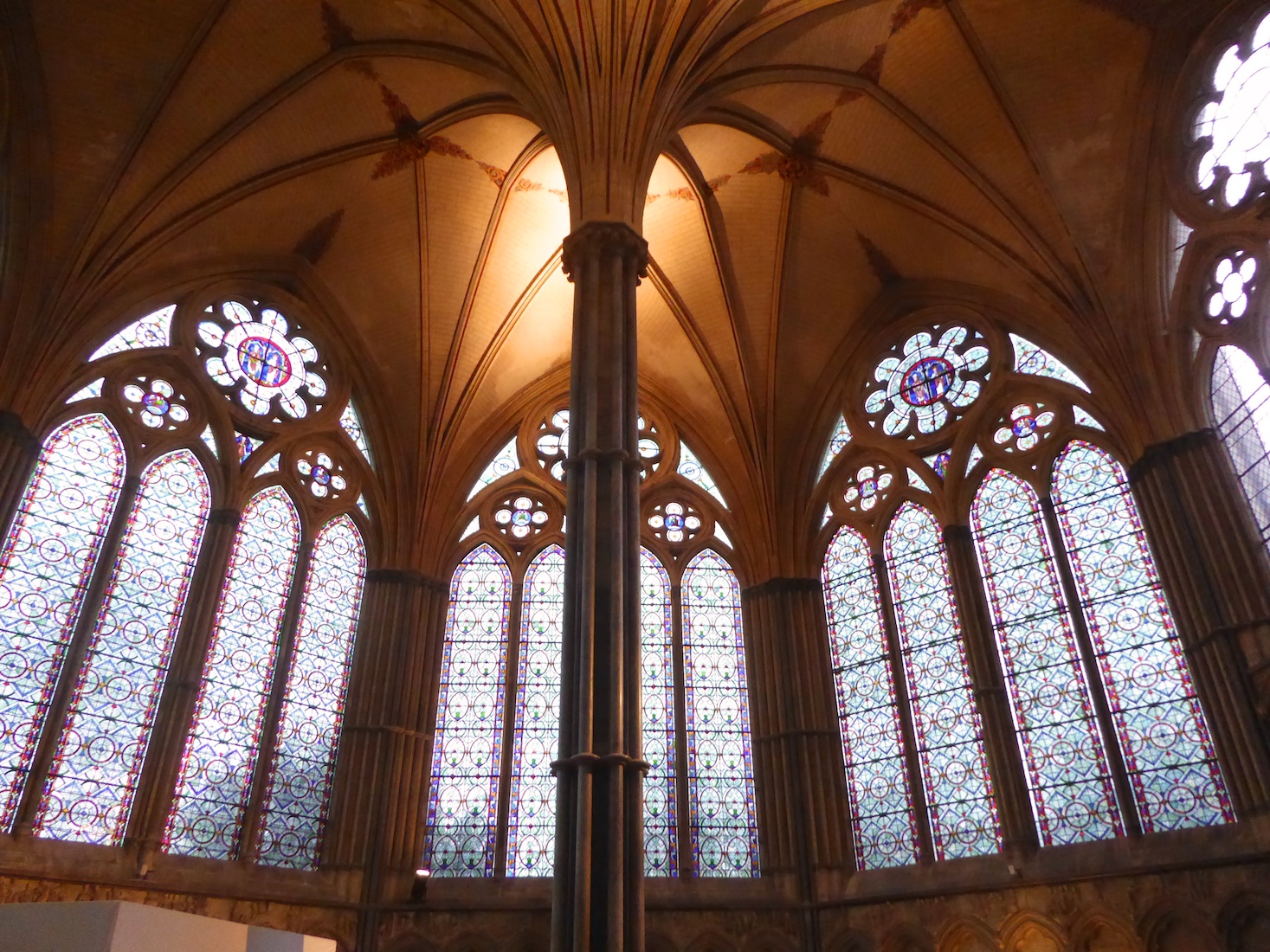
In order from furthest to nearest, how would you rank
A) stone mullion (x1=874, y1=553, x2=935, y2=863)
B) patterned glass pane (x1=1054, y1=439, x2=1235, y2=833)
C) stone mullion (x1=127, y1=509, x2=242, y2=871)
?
1. stone mullion (x1=874, y1=553, x2=935, y2=863)
2. stone mullion (x1=127, y1=509, x2=242, y2=871)
3. patterned glass pane (x1=1054, y1=439, x2=1235, y2=833)

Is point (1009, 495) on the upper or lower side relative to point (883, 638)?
upper

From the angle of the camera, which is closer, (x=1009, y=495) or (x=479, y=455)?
(x=1009, y=495)

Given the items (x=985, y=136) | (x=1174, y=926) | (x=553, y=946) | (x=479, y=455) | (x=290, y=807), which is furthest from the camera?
(x=479, y=455)

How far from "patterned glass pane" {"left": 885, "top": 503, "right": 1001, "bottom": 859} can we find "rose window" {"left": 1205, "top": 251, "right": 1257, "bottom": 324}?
435 cm

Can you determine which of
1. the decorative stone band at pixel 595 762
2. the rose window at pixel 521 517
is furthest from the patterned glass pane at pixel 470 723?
the decorative stone band at pixel 595 762

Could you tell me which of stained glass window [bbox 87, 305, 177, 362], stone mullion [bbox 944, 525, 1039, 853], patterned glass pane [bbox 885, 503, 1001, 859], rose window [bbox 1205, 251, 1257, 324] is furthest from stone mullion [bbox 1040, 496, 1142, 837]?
stained glass window [bbox 87, 305, 177, 362]

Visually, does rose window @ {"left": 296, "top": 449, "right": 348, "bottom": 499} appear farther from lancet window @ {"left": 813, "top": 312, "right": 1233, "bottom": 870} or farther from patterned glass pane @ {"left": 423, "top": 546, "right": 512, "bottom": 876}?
lancet window @ {"left": 813, "top": 312, "right": 1233, "bottom": 870}

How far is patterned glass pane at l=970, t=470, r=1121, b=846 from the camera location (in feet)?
38.3

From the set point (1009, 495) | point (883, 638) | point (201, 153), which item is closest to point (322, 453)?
point (201, 153)

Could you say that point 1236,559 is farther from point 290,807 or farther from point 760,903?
point 290,807

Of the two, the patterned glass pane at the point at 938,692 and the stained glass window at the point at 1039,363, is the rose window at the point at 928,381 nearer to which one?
the stained glass window at the point at 1039,363

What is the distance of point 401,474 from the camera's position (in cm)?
1519

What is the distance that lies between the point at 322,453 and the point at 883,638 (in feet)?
26.9

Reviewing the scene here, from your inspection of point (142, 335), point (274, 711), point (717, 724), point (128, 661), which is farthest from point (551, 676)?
point (142, 335)
